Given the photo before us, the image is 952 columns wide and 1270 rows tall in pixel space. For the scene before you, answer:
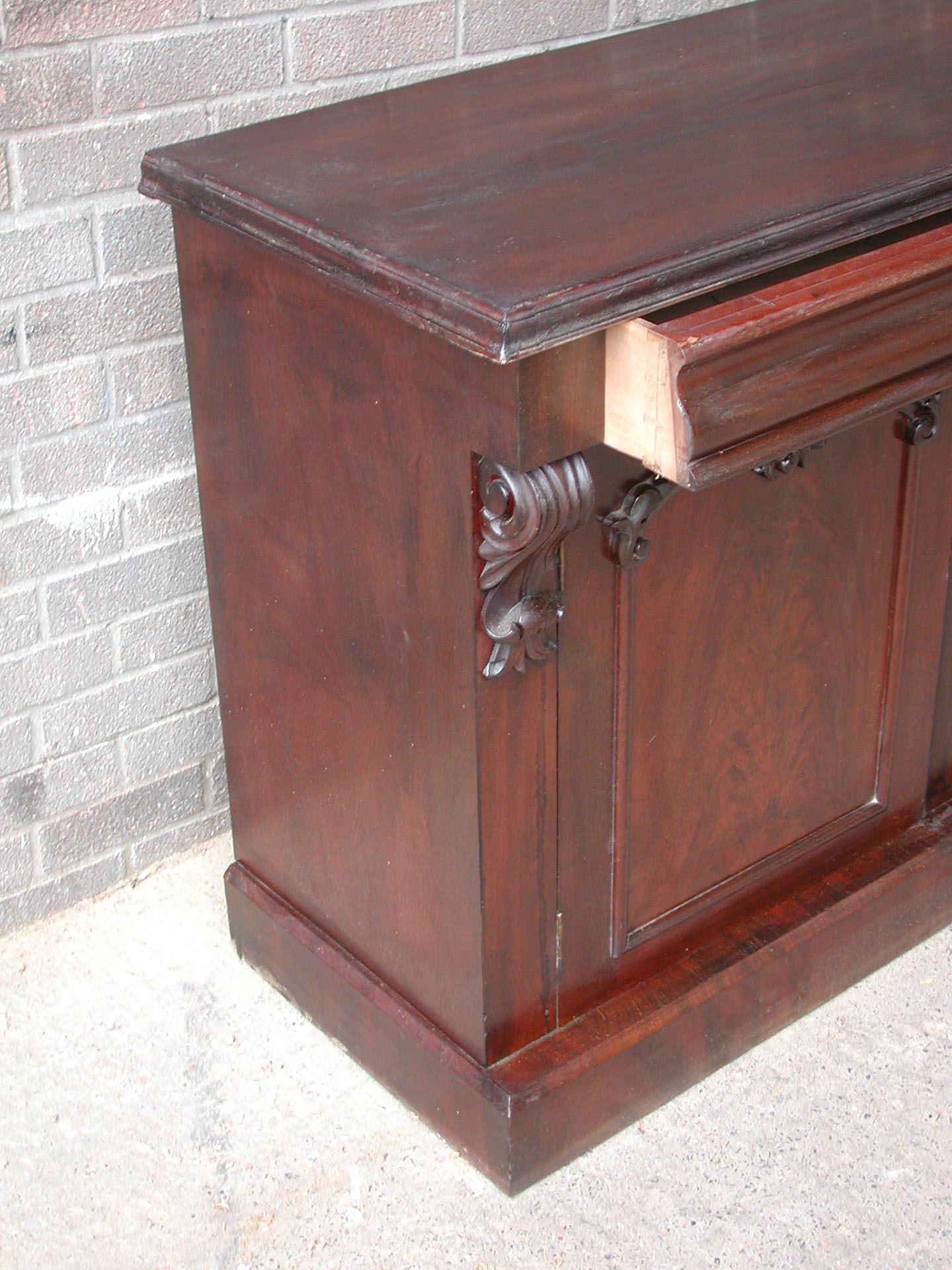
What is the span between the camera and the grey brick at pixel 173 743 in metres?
2.19

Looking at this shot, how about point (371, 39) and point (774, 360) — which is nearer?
point (774, 360)

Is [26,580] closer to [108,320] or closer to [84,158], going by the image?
[108,320]

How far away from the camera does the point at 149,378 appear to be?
1.97 meters

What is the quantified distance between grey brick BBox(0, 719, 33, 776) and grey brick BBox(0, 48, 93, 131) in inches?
28.5

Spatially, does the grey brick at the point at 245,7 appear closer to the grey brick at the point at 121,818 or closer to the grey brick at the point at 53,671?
the grey brick at the point at 53,671

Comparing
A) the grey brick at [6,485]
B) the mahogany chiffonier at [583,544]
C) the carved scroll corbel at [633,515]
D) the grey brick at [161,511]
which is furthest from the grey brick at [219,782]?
the carved scroll corbel at [633,515]

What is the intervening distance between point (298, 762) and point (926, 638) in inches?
30.2

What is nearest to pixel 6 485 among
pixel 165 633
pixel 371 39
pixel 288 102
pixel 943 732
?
pixel 165 633

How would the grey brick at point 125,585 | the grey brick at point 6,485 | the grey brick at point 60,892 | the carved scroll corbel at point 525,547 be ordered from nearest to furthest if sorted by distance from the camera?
the carved scroll corbel at point 525,547 < the grey brick at point 6,485 < the grey brick at point 125,585 < the grey brick at point 60,892

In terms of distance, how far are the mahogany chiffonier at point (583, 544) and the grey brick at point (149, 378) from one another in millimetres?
176

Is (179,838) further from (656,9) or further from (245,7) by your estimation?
(656,9)

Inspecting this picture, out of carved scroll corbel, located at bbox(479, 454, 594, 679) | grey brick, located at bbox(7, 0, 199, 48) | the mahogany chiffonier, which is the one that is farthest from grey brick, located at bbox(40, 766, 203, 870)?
grey brick, located at bbox(7, 0, 199, 48)

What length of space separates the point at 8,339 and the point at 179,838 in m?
0.78

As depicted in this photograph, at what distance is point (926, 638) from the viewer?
1.97m
